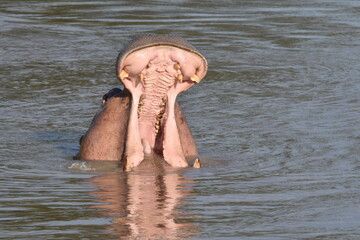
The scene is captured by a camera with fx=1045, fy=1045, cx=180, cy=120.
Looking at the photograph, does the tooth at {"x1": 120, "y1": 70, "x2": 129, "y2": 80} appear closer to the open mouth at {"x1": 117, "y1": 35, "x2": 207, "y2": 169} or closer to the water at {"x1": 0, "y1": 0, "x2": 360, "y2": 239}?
the open mouth at {"x1": 117, "y1": 35, "x2": 207, "y2": 169}

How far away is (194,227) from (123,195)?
823 millimetres

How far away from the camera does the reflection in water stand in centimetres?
429

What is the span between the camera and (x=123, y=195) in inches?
201

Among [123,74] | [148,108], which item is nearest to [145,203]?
[123,74]

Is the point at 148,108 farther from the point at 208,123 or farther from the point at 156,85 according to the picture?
the point at 208,123

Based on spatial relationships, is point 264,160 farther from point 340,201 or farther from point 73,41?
point 73,41

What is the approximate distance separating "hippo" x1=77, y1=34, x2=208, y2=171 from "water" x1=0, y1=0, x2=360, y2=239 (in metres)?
0.13

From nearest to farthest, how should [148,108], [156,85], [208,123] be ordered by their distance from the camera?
1. [156,85]
2. [148,108]
3. [208,123]

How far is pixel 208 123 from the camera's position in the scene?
7711 millimetres

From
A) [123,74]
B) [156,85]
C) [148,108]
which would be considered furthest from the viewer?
[148,108]

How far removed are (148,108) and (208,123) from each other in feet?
6.50

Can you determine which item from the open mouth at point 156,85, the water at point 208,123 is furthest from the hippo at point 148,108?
the water at point 208,123

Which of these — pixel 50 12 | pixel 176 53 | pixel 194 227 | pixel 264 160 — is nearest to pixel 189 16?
pixel 50 12

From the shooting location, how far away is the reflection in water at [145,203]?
4.29m
